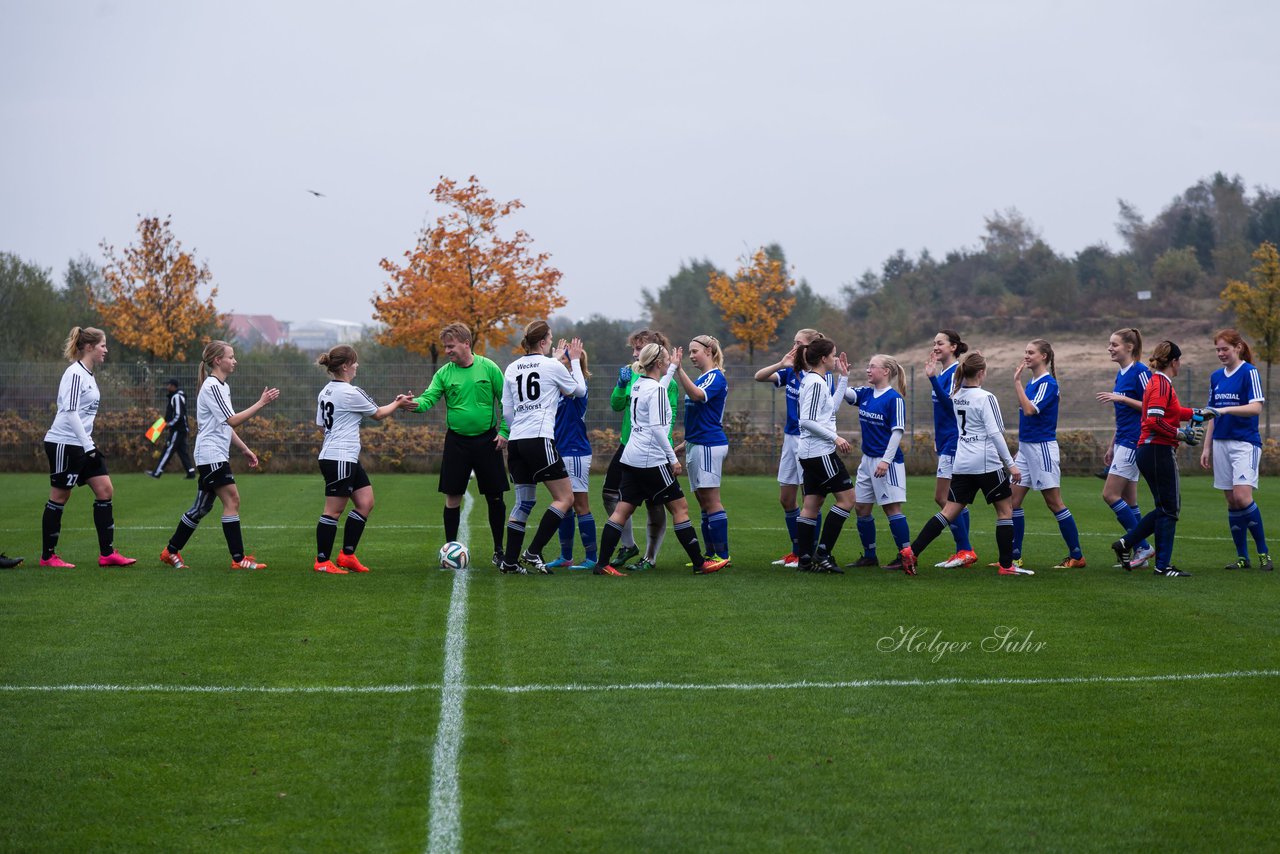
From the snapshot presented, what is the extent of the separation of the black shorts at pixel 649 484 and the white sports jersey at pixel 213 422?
324 centimetres

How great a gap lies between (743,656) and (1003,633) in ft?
5.91

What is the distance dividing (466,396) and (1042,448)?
514cm

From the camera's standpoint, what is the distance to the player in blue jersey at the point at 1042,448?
10.7 m

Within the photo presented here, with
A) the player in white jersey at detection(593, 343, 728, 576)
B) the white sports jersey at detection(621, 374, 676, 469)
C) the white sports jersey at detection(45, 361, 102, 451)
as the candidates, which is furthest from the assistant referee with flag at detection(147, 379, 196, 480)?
the white sports jersey at detection(621, 374, 676, 469)

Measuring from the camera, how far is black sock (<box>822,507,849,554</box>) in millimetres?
10211

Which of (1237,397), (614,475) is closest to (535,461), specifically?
(614,475)

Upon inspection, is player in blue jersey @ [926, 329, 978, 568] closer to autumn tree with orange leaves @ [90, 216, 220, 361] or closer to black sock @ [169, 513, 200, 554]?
black sock @ [169, 513, 200, 554]

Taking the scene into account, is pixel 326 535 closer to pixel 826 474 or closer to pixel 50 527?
pixel 50 527

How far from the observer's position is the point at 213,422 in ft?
32.7

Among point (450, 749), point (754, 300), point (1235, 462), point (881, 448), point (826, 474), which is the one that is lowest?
point (450, 749)

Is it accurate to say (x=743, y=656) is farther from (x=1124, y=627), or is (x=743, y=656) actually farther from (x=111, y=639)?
(x=111, y=639)

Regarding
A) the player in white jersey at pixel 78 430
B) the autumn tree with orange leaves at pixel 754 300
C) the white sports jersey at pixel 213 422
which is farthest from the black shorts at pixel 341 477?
the autumn tree with orange leaves at pixel 754 300

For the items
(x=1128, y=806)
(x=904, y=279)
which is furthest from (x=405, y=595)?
(x=904, y=279)

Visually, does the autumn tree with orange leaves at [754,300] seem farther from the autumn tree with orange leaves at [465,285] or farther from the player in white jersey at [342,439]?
the player in white jersey at [342,439]
